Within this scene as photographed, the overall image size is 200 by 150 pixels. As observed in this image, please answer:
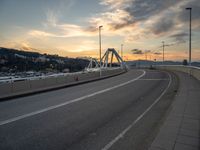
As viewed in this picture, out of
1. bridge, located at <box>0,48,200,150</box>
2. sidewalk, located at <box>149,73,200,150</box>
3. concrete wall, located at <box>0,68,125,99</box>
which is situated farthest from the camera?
concrete wall, located at <box>0,68,125,99</box>

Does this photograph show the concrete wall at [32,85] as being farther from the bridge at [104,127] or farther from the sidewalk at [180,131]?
the sidewalk at [180,131]

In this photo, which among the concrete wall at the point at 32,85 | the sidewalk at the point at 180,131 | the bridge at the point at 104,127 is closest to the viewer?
the sidewalk at the point at 180,131

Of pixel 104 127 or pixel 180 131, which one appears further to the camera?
pixel 104 127

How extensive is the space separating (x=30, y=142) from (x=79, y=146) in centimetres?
137

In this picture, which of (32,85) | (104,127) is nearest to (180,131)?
(104,127)

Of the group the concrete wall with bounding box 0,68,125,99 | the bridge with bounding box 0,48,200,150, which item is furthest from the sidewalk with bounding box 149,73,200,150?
the concrete wall with bounding box 0,68,125,99

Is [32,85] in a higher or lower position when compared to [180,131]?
higher

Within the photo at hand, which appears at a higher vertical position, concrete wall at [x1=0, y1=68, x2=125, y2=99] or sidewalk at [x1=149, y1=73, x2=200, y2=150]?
concrete wall at [x1=0, y1=68, x2=125, y2=99]

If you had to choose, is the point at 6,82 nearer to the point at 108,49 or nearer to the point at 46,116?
the point at 46,116

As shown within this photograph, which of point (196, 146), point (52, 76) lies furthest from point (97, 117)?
point (52, 76)

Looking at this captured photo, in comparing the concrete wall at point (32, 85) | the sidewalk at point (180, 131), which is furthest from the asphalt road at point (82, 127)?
the concrete wall at point (32, 85)

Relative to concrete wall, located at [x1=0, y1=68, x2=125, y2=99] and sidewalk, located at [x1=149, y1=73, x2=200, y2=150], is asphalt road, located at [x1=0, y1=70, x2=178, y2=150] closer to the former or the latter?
sidewalk, located at [x1=149, y1=73, x2=200, y2=150]

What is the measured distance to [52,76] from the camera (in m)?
21.1

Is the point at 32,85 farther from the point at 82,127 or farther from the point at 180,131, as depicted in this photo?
the point at 180,131
